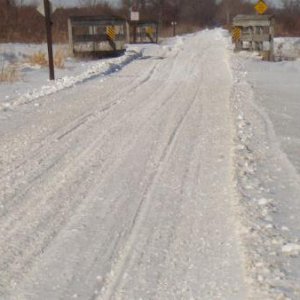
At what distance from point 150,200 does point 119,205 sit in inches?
12.6

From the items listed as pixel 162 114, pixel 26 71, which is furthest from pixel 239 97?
pixel 26 71

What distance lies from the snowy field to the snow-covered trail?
0.01 metres

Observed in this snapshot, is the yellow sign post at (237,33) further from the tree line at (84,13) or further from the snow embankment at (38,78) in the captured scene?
the tree line at (84,13)

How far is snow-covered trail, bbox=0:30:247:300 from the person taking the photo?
3.65 m

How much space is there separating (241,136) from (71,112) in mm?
3728

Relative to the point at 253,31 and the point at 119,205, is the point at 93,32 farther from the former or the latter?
the point at 119,205

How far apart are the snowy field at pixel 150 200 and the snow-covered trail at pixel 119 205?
0.5 inches

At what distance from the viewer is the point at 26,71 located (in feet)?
62.5

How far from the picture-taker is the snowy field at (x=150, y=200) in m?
3.64

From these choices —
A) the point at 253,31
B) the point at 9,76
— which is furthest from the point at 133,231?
the point at 253,31

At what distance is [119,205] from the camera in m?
5.08

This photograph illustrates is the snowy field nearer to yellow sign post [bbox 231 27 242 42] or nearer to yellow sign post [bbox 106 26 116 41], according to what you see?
yellow sign post [bbox 106 26 116 41]

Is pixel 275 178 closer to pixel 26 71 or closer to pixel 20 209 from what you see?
pixel 20 209

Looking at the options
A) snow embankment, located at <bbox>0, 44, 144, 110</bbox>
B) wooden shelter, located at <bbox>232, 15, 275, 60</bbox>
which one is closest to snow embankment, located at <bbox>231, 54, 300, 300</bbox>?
snow embankment, located at <bbox>0, 44, 144, 110</bbox>
